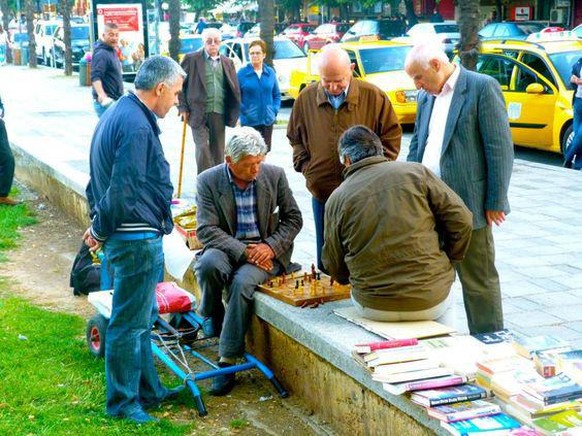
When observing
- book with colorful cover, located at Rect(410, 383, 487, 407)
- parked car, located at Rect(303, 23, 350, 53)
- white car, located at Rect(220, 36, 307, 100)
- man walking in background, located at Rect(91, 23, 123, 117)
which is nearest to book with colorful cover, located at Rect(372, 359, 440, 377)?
book with colorful cover, located at Rect(410, 383, 487, 407)

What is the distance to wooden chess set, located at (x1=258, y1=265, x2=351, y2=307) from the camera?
18.4 ft

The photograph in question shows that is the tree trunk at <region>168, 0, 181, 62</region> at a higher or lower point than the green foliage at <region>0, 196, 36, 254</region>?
higher

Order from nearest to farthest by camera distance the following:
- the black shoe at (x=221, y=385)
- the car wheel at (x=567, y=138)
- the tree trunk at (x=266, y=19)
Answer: the black shoe at (x=221, y=385) → the car wheel at (x=567, y=138) → the tree trunk at (x=266, y=19)

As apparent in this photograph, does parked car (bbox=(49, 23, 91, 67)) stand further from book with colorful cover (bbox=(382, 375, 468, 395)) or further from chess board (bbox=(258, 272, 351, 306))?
book with colorful cover (bbox=(382, 375, 468, 395))

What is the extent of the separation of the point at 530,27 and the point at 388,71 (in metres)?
19.5

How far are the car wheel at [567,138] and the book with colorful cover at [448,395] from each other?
9409 mm

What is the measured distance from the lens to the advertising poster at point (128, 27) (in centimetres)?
2586

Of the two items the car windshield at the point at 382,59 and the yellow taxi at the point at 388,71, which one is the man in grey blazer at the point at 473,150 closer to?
the yellow taxi at the point at 388,71

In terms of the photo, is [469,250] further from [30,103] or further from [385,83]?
[30,103]

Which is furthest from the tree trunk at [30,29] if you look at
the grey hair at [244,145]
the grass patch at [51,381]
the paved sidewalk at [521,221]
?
the grey hair at [244,145]

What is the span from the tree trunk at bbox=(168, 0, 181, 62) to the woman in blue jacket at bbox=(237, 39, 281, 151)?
1180 cm

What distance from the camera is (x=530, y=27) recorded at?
117 feet

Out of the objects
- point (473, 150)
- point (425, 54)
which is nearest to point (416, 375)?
point (473, 150)

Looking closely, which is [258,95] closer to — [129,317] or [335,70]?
[335,70]
